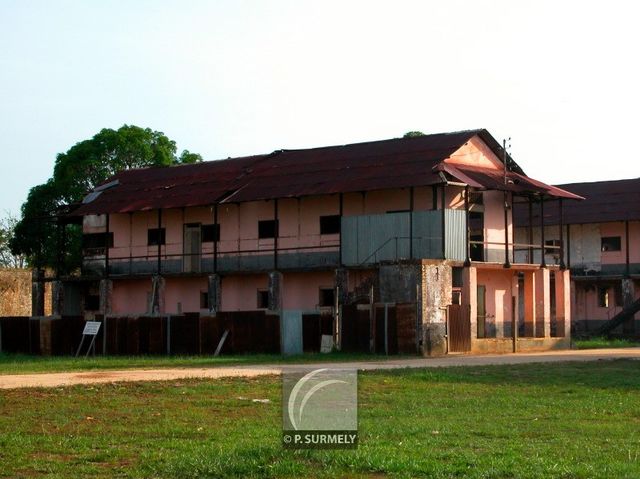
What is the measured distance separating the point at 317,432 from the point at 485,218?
1301 inches

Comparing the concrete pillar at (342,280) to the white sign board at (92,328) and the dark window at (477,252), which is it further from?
the white sign board at (92,328)

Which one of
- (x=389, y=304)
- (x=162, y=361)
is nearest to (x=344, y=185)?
(x=389, y=304)

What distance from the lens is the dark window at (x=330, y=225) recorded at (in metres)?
46.3

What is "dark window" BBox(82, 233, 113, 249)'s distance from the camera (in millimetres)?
53781

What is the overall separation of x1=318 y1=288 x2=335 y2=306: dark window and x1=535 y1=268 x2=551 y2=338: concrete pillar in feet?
26.8

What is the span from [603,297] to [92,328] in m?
30.9

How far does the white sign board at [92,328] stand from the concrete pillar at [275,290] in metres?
7.24

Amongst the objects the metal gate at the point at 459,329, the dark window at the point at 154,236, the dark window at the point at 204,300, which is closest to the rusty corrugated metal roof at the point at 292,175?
the dark window at the point at 154,236

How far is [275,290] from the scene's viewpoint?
153ft

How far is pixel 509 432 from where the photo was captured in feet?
54.1

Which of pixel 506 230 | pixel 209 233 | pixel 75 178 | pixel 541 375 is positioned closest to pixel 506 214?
pixel 506 230

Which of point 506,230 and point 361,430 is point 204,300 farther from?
point 361,430

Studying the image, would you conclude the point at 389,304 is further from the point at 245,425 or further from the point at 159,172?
the point at 245,425

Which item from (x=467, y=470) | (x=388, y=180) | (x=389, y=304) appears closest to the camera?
(x=467, y=470)
